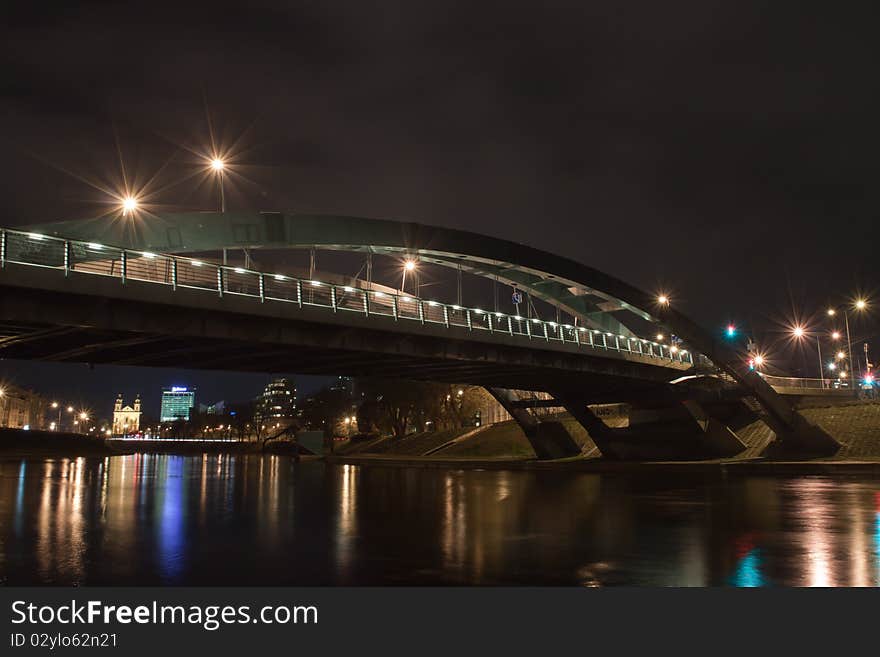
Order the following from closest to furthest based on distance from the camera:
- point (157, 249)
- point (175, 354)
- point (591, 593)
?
point (591, 593) < point (157, 249) < point (175, 354)

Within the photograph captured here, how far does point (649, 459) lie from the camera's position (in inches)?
2124

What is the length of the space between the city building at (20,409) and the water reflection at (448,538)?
117715 mm

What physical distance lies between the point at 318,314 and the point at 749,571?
2047cm

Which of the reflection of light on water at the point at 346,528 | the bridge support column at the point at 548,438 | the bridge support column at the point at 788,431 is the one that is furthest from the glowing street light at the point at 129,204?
the bridge support column at the point at 788,431

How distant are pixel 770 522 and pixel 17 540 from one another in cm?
1740

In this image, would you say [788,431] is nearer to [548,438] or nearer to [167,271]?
[548,438]

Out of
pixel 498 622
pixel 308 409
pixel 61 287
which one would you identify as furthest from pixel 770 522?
pixel 308 409

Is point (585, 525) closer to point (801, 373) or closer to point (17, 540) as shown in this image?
point (17, 540)

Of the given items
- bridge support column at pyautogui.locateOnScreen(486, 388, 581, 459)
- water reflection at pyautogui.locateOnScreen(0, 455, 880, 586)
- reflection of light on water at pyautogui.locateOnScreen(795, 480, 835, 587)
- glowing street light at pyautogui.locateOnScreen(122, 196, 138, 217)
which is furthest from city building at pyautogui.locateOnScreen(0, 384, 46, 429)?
reflection of light on water at pyautogui.locateOnScreen(795, 480, 835, 587)

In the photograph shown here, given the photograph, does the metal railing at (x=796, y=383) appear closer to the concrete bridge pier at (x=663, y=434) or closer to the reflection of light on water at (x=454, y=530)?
the concrete bridge pier at (x=663, y=434)

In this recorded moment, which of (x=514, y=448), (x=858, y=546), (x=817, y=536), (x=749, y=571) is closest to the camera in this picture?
(x=749, y=571)

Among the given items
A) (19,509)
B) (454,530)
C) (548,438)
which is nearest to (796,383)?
(548,438)

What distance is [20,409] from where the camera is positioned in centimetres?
14050

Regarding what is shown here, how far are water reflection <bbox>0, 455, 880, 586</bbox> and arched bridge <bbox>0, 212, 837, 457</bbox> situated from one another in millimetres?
6223
